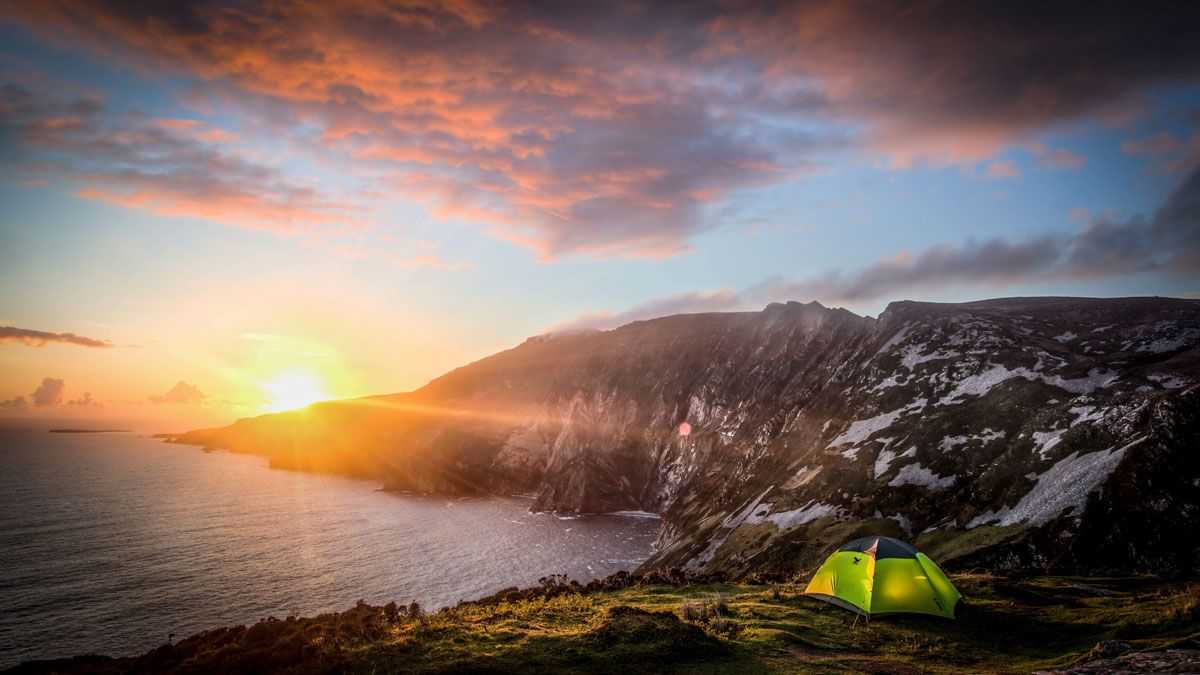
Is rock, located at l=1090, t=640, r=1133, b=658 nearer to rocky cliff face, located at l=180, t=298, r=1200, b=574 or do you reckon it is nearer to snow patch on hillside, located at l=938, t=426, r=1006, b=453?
rocky cliff face, located at l=180, t=298, r=1200, b=574

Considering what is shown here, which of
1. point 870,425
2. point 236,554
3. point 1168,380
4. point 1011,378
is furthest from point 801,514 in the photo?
point 236,554

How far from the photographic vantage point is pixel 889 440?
62.4 m

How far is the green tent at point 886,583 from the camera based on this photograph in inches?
898

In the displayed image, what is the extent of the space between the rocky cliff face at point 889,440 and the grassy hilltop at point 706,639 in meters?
14.0

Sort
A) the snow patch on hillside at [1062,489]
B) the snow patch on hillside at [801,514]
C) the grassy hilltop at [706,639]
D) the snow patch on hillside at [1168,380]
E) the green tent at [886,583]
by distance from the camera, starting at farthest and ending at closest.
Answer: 1. the snow patch on hillside at [801,514]
2. the snow patch on hillside at [1168,380]
3. the snow patch on hillside at [1062,489]
4. the green tent at [886,583]
5. the grassy hilltop at [706,639]

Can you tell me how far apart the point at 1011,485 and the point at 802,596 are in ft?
101

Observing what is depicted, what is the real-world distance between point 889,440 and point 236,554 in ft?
318

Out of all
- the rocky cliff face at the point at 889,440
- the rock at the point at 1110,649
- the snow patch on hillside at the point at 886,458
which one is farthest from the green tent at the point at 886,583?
the snow patch on hillside at the point at 886,458

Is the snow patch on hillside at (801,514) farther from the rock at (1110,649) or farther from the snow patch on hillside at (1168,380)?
the rock at (1110,649)

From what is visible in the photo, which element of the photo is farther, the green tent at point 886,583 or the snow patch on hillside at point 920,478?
the snow patch on hillside at point 920,478

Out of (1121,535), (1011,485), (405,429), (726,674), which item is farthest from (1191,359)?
(405,429)

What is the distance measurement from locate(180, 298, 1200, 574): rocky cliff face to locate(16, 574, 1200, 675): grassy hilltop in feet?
45.9

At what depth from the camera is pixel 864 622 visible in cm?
2255

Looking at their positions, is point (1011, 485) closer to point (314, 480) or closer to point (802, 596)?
point (802, 596)
